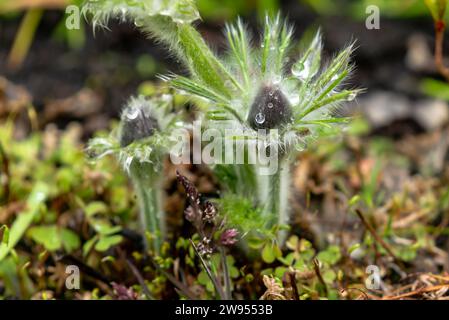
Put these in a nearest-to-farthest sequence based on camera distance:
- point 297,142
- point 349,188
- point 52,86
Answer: point 297,142 < point 349,188 < point 52,86

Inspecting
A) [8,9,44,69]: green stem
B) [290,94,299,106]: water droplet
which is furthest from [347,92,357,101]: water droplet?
[8,9,44,69]: green stem

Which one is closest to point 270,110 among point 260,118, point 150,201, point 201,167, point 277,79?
point 260,118

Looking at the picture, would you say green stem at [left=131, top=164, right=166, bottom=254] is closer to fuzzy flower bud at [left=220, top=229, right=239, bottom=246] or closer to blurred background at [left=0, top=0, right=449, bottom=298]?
blurred background at [left=0, top=0, right=449, bottom=298]

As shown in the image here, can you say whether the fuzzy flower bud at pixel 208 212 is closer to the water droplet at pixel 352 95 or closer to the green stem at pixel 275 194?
the green stem at pixel 275 194

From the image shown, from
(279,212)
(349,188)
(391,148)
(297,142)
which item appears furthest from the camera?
(391,148)

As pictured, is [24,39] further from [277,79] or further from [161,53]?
[277,79]
